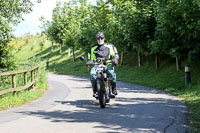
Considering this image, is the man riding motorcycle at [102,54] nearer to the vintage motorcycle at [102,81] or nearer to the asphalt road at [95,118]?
the vintage motorcycle at [102,81]

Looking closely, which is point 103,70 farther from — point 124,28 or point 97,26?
point 97,26

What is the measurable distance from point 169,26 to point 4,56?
7984 millimetres

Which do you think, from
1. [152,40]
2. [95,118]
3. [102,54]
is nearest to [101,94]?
[102,54]

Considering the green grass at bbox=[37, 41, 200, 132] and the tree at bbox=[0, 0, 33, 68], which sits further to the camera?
the tree at bbox=[0, 0, 33, 68]

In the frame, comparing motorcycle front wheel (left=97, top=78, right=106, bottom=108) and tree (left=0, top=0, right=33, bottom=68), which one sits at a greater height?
tree (left=0, top=0, right=33, bottom=68)

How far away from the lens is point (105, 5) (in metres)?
32.9

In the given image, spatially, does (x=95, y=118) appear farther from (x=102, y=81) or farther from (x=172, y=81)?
(x=172, y=81)

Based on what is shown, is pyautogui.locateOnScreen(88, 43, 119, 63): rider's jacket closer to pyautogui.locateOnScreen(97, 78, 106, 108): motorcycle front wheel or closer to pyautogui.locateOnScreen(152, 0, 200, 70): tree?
pyautogui.locateOnScreen(97, 78, 106, 108): motorcycle front wheel

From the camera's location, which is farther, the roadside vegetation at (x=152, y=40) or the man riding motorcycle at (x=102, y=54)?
the roadside vegetation at (x=152, y=40)

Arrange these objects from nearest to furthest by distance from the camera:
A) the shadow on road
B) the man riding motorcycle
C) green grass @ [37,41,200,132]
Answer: the shadow on road < green grass @ [37,41,200,132] < the man riding motorcycle

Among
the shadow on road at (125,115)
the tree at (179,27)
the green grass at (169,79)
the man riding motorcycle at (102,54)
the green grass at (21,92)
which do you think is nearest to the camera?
the shadow on road at (125,115)

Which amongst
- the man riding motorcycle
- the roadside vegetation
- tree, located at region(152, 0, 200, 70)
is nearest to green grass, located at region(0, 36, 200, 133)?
the roadside vegetation

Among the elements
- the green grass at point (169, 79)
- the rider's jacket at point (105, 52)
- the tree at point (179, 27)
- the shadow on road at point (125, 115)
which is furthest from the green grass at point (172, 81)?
the rider's jacket at point (105, 52)

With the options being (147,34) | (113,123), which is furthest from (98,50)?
(147,34)
